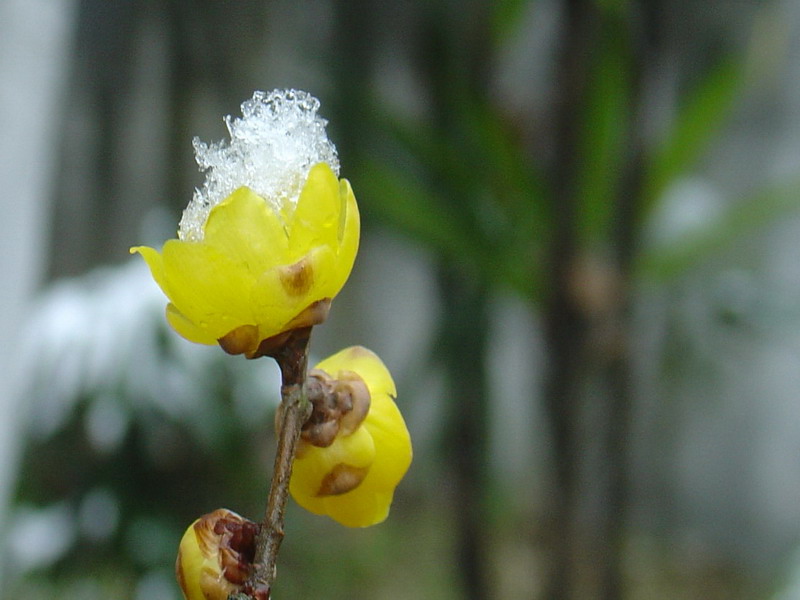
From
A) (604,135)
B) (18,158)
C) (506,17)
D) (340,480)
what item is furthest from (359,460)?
(506,17)

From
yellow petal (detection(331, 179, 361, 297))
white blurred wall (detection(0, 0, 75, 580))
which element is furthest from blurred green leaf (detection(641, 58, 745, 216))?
yellow petal (detection(331, 179, 361, 297))

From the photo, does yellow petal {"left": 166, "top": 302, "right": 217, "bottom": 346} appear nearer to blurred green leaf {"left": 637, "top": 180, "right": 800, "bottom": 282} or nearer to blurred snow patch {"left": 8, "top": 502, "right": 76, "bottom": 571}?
blurred green leaf {"left": 637, "top": 180, "right": 800, "bottom": 282}

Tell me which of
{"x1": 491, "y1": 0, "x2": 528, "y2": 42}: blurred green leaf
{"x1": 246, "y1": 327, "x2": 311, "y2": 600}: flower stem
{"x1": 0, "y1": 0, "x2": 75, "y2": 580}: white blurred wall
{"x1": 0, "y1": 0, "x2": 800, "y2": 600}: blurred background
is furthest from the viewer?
{"x1": 491, "y1": 0, "x2": 528, "y2": 42}: blurred green leaf

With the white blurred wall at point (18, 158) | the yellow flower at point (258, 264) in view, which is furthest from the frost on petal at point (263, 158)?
the white blurred wall at point (18, 158)

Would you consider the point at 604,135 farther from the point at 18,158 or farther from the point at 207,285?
the point at 207,285

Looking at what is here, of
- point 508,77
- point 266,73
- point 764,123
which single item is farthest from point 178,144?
point 764,123
